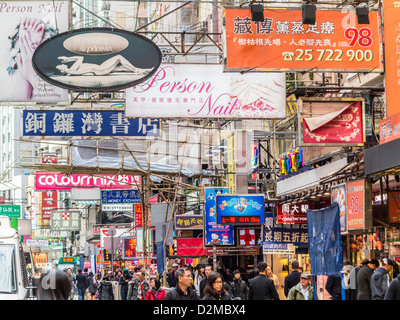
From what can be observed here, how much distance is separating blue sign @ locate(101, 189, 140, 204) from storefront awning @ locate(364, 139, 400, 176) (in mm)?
24481

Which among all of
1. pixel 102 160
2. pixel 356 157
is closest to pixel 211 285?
pixel 356 157

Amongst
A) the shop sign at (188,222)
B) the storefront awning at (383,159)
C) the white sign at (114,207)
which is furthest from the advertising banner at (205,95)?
the white sign at (114,207)

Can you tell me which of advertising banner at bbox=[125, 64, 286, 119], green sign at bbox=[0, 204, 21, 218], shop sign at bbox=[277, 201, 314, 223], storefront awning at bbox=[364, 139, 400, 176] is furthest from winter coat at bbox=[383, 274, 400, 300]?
green sign at bbox=[0, 204, 21, 218]

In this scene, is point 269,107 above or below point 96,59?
below

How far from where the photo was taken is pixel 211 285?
10773mm

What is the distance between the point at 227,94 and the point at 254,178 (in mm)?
11474

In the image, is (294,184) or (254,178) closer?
(294,184)

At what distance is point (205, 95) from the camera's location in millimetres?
18312

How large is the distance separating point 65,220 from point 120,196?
1052 inches

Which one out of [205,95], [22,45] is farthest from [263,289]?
[22,45]

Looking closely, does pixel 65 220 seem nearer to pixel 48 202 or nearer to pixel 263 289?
pixel 48 202

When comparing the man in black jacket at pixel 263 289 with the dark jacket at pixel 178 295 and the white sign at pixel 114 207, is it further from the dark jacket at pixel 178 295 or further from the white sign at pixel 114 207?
the white sign at pixel 114 207

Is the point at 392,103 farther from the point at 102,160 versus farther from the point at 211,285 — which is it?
the point at 102,160

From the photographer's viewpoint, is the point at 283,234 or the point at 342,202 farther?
the point at 283,234
